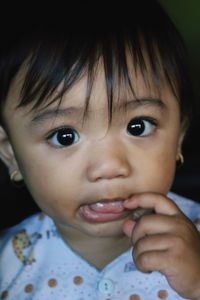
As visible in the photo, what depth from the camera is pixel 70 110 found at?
889mm

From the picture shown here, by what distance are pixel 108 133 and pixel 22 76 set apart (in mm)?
162

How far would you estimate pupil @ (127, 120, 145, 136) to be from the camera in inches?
36.2

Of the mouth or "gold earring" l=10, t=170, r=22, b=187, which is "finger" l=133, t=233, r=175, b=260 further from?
"gold earring" l=10, t=170, r=22, b=187

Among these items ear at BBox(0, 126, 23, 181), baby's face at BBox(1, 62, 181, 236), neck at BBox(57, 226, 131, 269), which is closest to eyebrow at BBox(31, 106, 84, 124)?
baby's face at BBox(1, 62, 181, 236)

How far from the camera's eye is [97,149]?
0.89 m

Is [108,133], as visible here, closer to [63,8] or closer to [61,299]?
[63,8]

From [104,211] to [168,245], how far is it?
136mm

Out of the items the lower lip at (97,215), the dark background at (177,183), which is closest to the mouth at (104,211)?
the lower lip at (97,215)

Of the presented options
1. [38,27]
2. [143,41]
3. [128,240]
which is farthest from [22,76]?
[128,240]

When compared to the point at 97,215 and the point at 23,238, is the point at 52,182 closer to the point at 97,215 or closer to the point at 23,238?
the point at 97,215

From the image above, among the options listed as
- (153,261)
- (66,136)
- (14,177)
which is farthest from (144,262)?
(14,177)

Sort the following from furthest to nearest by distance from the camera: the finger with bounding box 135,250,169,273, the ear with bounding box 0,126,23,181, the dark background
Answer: the dark background
the ear with bounding box 0,126,23,181
the finger with bounding box 135,250,169,273

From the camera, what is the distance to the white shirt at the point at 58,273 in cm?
102

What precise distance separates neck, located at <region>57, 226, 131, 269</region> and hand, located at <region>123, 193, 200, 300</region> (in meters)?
0.18
